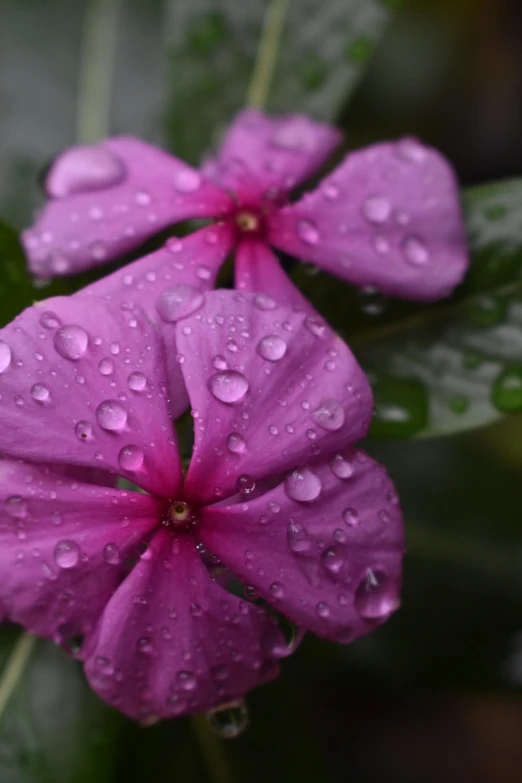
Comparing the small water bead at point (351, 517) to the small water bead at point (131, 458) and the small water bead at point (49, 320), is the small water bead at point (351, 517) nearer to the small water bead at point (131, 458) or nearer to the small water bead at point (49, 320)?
the small water bead at point (131, 458)

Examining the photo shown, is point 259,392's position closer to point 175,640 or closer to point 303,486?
point 303,486

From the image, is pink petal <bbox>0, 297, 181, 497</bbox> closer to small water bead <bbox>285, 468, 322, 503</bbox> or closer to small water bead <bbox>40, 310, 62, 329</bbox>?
small water bead <bbox>40, 310, 62, 329</bbox>

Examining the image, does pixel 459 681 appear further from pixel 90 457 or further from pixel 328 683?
pixel 90 457

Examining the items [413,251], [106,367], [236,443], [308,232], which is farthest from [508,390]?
[106,367]

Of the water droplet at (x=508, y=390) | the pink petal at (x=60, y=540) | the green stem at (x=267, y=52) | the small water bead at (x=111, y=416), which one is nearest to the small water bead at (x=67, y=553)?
the pink petal at (x=60, y=540)

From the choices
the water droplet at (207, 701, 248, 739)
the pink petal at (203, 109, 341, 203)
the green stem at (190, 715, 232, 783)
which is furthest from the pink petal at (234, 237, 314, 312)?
the green stem at (190, 715, 232, 783)
